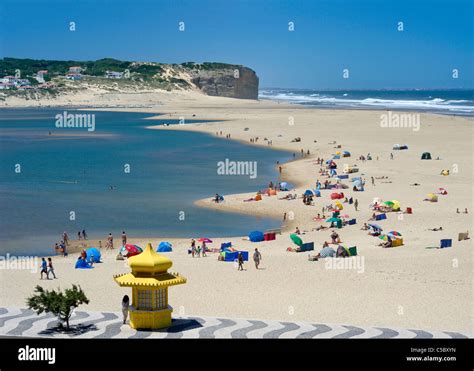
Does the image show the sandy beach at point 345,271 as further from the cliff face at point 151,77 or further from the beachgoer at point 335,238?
the cliff face at point 151,77

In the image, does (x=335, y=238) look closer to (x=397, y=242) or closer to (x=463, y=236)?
(x=397, y=242)

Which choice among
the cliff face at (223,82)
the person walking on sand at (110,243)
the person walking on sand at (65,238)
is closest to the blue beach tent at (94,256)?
the person walking on sand at (110,243)

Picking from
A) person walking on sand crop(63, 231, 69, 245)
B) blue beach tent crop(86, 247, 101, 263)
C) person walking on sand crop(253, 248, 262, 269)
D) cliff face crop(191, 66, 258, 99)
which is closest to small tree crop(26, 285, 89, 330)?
person walking on sand crop(253, 248, 262, 269)

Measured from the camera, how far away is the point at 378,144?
66812 mm

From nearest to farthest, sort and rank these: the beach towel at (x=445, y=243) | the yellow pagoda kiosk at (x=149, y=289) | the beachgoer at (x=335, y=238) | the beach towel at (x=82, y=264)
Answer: the yellow pagoda kiosk at (x=149, y=289)
the beach towel at (x=82, y=264)
the beach towel at (x=445, y=243)
the beachgoer at (x=335, y=238)

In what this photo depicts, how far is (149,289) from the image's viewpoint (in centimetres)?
1719

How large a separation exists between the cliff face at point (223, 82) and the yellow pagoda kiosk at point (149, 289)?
540 ft

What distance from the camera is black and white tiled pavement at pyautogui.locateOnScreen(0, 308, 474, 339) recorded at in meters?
16.6

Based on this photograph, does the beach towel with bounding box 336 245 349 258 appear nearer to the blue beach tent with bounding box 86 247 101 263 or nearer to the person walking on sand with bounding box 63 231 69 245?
the blue beach tent with bounding box 86 247 101 263

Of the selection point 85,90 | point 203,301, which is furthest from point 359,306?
point 85,90

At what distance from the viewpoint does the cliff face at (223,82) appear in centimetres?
18138
